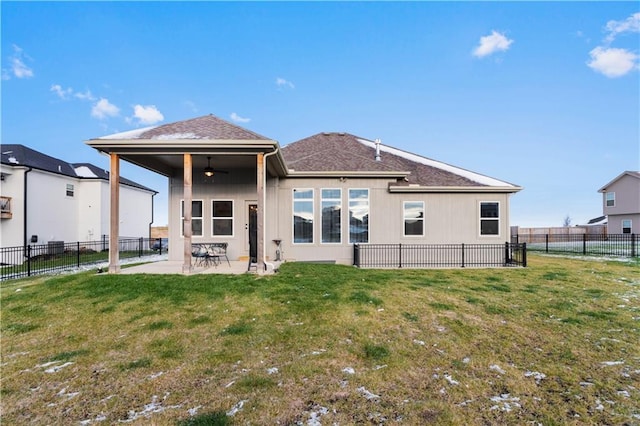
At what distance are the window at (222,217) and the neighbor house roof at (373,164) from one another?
2866mm

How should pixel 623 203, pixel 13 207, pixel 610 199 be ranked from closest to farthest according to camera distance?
pixel 13 207
pixel 623 203
pixel 610 199

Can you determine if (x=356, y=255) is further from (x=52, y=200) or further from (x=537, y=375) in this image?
(x=52, y=200)

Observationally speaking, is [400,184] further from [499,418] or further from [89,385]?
[89,385]

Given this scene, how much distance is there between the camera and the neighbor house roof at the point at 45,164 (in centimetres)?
1742

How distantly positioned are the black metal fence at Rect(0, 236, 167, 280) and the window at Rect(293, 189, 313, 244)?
8446mm

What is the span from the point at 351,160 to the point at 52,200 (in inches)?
769

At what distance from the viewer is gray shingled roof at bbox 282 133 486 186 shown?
12.1 m

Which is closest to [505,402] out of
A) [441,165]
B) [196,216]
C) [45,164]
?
[196,216]

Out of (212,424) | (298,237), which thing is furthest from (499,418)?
(298,237)

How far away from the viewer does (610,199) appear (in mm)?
30406

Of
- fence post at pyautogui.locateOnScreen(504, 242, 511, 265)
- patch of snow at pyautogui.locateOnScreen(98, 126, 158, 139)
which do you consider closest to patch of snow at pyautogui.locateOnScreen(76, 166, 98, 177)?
patch of snow at pyautogui.locateOnScreen(98, 126, 158, 139)

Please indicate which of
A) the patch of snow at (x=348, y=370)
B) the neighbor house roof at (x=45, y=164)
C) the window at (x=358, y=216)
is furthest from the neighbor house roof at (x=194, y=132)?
the neighbor house roof at (x=45, y=164)

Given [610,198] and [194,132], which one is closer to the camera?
[194,132]

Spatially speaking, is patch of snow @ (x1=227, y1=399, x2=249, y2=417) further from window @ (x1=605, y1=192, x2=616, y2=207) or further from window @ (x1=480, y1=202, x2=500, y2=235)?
window @ (x1=605, y1=192, x2=616, y2=207)
